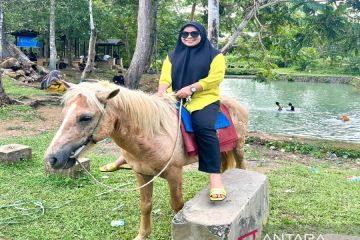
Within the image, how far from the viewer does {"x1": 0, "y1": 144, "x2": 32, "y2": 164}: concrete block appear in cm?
598

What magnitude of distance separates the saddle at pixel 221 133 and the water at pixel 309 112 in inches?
376

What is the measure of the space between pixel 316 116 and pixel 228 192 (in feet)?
52.3

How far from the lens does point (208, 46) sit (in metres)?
3.72

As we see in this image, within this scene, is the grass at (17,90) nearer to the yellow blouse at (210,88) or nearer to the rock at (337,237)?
the yellow blouse at (210,88)

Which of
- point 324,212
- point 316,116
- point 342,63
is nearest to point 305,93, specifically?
point 316,116

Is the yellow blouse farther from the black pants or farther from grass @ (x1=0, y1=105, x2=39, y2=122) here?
grass @ (x1=0, y1=105, x2=39, y2=122)

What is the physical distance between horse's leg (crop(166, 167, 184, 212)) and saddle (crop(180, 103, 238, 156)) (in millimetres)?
226

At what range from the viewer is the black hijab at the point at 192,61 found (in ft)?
12.0

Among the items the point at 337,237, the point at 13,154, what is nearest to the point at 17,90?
the point at 13,154

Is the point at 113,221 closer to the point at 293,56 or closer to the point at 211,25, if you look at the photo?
the point at 211,25

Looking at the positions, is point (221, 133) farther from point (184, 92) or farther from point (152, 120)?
point (152, 120)

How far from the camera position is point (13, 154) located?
603 cm

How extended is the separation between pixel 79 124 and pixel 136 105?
54cm

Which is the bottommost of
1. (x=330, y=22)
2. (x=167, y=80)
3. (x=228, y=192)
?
(x=228, y=192)
